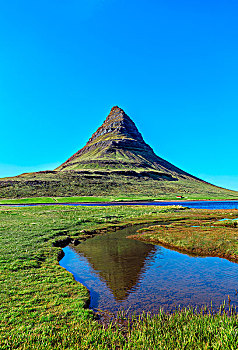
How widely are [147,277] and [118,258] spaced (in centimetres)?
656

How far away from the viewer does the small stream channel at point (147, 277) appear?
15.4m

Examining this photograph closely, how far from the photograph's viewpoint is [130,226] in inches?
1997

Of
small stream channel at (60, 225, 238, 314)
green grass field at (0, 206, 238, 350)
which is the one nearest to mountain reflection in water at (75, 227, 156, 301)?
small stream channel at (60, 225, 238, 314)

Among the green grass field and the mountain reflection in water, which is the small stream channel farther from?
the green grass field

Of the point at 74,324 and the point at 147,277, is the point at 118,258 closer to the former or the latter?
the point at 147,277

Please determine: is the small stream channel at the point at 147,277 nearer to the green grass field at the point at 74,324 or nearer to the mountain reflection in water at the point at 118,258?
the mountain reflection in water at the point at 118,258

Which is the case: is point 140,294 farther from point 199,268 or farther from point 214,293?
point 199,268

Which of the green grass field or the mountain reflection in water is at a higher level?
the green grass field

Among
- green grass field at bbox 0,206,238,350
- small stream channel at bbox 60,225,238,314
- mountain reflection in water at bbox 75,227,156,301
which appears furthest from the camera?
mountain reflection in water at bbox 75,227,156,301

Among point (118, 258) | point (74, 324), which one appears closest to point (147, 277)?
point (118, 258)

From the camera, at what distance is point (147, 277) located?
20.1 metres

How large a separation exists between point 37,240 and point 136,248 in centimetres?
1486

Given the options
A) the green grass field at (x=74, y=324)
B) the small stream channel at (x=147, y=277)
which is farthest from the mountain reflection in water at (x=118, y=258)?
the green grass field at (x=74, y=324)

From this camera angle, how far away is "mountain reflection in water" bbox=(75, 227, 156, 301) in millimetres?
18578
